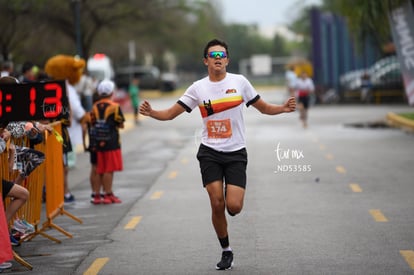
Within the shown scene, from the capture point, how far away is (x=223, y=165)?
29.1 feet

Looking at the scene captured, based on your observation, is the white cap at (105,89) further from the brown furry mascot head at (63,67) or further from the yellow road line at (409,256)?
the yellow road line at (409,256)

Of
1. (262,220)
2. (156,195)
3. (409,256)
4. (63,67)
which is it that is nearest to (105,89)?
(63,67)

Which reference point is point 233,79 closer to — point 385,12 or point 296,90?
point 385,12

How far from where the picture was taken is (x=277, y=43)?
139 metres

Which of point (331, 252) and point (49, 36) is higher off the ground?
point (49, 36)

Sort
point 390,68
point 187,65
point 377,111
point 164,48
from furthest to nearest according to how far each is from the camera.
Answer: point 187,65 < point 164,48 < point 390,68 < point 377,111

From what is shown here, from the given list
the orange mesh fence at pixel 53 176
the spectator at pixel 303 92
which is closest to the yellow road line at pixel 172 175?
the orange mesh fence at pixel 53 176

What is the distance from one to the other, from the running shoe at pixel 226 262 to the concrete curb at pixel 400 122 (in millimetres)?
18788

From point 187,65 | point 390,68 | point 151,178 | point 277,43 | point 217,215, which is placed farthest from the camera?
point 277,43

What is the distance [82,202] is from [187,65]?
113189mm

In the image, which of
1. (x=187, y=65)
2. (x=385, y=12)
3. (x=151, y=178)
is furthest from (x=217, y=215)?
(x=187, y=65)

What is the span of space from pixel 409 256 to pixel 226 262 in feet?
5.51

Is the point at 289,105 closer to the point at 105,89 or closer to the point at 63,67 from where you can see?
the point at 105,89

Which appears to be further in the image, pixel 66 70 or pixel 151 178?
pixel 151 178
